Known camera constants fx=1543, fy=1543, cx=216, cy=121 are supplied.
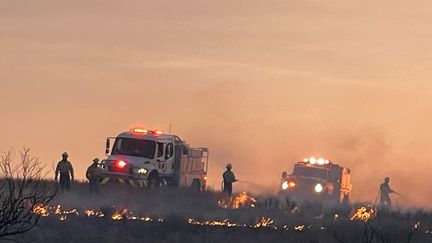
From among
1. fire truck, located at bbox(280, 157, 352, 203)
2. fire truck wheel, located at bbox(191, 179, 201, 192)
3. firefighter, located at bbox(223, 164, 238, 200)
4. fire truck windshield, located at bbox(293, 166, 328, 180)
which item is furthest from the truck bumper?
fire truck windshield, located at bbox(293, 166, 328, 180)

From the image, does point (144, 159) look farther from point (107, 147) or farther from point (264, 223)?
point (264, 223)

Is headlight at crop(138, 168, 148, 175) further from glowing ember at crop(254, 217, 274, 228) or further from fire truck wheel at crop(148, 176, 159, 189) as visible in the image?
glowing ember at crop(254, 217, 274, 228)

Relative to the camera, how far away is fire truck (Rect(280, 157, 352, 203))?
2638 inches

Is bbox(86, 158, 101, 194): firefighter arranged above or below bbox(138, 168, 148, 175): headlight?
below

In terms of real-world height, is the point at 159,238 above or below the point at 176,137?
below

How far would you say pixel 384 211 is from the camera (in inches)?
2259

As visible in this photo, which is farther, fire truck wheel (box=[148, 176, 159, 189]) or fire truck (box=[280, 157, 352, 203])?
fire truck (box=[280, 157, 352, 203])

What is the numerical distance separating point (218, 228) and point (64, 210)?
461cm

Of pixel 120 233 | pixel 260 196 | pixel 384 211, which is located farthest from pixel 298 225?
pixel 260 196

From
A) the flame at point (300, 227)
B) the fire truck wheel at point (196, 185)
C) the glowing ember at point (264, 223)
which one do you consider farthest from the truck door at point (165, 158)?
the flame at point (300, 227)

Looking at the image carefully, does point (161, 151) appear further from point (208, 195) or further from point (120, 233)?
point (120, 233)

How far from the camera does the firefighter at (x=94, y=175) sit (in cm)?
5119

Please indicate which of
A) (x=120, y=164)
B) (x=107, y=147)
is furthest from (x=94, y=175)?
(x=107, y=147)

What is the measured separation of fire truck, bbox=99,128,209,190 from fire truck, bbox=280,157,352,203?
994 centimetres
